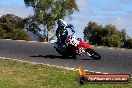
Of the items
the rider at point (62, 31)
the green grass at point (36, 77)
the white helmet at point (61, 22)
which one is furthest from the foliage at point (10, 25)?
the green grass at point (36, 77)

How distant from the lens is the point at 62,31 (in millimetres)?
17578

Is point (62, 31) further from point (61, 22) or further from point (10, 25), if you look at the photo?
point (10, 25)

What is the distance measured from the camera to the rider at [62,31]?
17.3 meters

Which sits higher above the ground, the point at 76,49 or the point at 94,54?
the point at 76,49

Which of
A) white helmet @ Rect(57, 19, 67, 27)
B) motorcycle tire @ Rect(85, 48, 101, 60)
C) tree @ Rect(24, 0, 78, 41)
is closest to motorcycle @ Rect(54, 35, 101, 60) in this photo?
motorcycle tire @ Rect(85, 48, 101, 60)

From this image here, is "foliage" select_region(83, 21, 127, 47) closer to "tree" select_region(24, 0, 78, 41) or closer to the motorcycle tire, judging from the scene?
"tree" select_region(24, 0, 78, 41)

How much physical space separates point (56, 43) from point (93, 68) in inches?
166

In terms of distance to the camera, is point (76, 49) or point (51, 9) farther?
point (51, 9)

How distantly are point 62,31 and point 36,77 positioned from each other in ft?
19.3

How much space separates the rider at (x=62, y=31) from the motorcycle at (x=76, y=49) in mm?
207

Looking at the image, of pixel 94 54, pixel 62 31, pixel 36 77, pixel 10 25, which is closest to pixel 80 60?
pixel 94 54

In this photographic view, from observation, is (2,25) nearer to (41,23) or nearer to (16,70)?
(41,23)

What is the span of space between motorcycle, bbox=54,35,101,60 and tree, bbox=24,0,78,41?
33.9 m

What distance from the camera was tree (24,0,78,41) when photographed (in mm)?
52156
